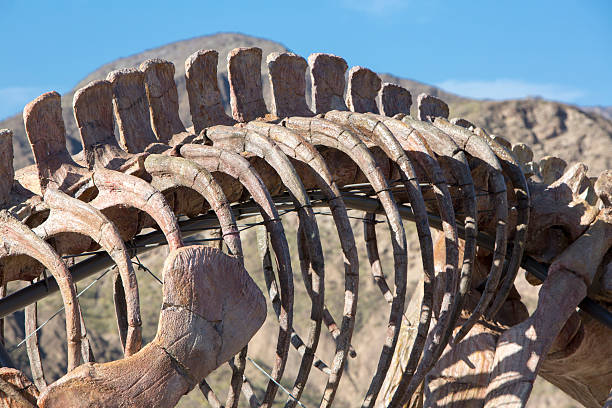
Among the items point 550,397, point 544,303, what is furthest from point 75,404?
point 550,397

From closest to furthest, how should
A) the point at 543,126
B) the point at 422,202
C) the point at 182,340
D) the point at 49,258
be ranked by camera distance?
1. the point at 182,340
2. the point at 49,258
3. the point at 422,202
4. the point at 543,126

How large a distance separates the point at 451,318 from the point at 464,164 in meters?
0.97

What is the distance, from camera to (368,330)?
1442 centimetres

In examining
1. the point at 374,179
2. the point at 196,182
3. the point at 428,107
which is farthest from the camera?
the point at 428,107

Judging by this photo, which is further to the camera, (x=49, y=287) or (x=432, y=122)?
(x=432, y=122)

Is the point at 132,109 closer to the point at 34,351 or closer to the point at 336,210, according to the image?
the point at 336,210

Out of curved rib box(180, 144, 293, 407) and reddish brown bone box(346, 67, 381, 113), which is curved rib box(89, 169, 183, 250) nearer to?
curved rib box(180, 144, 293, 407)

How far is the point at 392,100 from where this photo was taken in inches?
213

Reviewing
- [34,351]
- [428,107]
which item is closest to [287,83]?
[428,107]

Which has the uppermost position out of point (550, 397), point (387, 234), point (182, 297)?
point (182, 297)

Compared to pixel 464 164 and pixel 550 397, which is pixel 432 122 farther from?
pixel 550 397

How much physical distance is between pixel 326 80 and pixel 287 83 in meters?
0.31

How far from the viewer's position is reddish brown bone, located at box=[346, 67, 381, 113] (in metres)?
5.14

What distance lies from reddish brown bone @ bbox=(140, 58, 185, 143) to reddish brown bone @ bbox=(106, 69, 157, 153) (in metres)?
0.06
